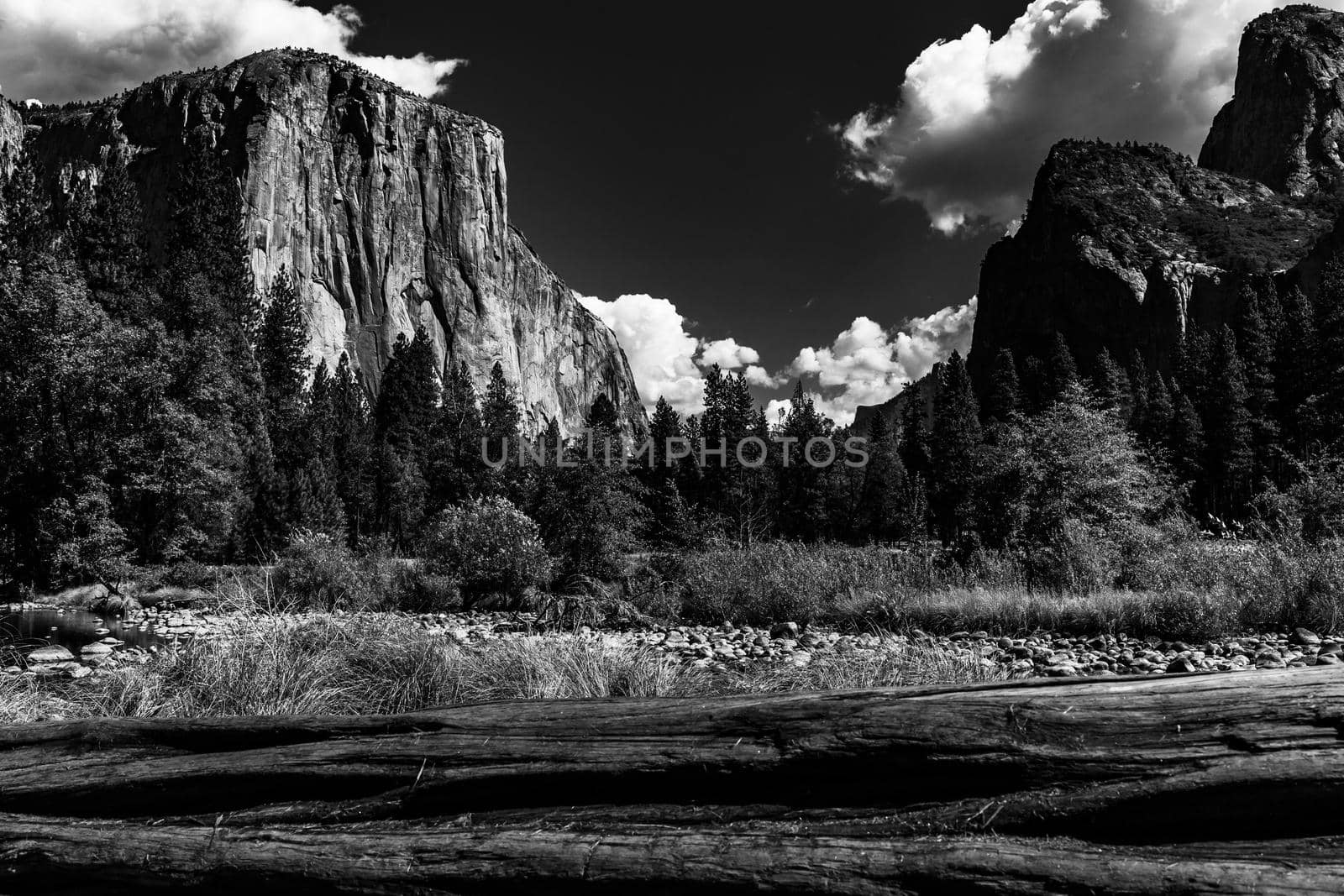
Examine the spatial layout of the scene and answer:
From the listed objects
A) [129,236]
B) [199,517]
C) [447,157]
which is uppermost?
[447,157]

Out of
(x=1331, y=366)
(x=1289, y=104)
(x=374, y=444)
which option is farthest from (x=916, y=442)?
(x=1289, y=104)

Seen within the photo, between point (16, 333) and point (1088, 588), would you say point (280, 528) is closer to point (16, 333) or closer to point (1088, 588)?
point (16, 333)

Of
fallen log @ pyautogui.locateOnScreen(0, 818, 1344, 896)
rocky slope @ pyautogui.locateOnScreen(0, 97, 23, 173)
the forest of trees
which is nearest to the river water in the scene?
the forest of trees

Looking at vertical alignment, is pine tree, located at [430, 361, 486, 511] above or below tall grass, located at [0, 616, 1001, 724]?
above

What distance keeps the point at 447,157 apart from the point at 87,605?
109197mm

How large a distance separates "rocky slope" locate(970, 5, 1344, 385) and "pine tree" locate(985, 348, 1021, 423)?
1114 inches

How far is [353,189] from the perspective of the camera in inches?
4045

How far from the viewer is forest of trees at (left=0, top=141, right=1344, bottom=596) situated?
18.6 meters

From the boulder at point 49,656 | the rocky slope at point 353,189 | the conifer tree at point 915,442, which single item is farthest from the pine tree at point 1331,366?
the rocky slope at point 353,189

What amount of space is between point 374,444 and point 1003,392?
59.5 metres

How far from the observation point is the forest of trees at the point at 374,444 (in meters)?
18.6

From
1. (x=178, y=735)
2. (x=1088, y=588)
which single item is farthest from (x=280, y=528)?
(x=178, y=735)

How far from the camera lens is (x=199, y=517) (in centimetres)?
2428

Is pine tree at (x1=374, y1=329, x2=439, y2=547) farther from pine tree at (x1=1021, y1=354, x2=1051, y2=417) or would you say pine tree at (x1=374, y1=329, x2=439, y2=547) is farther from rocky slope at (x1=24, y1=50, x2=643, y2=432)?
pine tree at (x1=1021, y1=354, x2=1051, y2=417)
